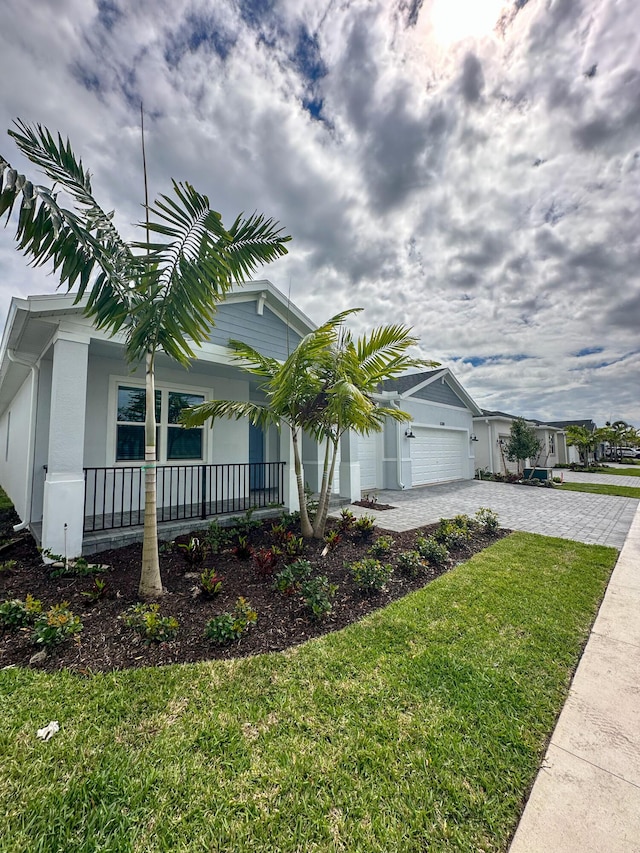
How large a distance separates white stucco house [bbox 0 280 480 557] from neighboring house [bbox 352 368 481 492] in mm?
2853

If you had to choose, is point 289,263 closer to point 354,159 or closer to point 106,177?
point 354,159

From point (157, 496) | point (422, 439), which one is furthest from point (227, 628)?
point (422, 439)

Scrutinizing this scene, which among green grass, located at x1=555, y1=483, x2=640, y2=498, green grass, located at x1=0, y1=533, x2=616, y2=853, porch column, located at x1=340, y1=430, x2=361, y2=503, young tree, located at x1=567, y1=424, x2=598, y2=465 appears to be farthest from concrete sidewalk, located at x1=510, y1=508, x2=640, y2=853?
Answer: young tree, located at x1=567, y1=424, x2=598, y2=465

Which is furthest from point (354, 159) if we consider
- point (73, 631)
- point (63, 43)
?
point (73, 631)

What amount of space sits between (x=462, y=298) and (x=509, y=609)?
10.5 metres

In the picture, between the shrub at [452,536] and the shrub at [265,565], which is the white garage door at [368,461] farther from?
the shrub at [265,565]

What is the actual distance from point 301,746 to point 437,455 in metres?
14.7

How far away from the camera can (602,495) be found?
42.3ft

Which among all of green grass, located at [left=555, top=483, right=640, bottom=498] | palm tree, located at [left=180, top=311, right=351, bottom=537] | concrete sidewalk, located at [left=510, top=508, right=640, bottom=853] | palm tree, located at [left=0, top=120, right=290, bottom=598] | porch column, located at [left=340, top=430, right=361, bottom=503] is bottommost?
concrete sidewalk, located at [left=510, top=508, right=640, bottom=853]

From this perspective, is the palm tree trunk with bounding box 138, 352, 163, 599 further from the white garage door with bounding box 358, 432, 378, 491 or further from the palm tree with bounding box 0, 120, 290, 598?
the white garage door with bounding box 358, 432, 378, 491

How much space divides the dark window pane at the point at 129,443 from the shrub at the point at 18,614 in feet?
12.9

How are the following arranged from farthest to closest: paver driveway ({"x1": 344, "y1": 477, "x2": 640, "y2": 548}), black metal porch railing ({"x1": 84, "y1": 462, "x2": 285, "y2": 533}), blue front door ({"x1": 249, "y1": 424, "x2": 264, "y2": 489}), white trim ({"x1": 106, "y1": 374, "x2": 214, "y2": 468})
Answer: blue front door ({"x1": 249, "y1": 424, "x2": 264, "y2": 489}) < paver driveway ({"x1": 344, "y1": 477, "x2": 640, "y2": 548}) < white trim ({"x1": 106, "y1": 374, "x2": 214, "y2": 468}) < black metal porch railing ({"x1": 84, "y1": 462, "x2": 285, "y2": 533})

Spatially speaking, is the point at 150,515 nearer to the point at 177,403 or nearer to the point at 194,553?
the point at 194,553

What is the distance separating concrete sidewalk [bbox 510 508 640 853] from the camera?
5.47ft
